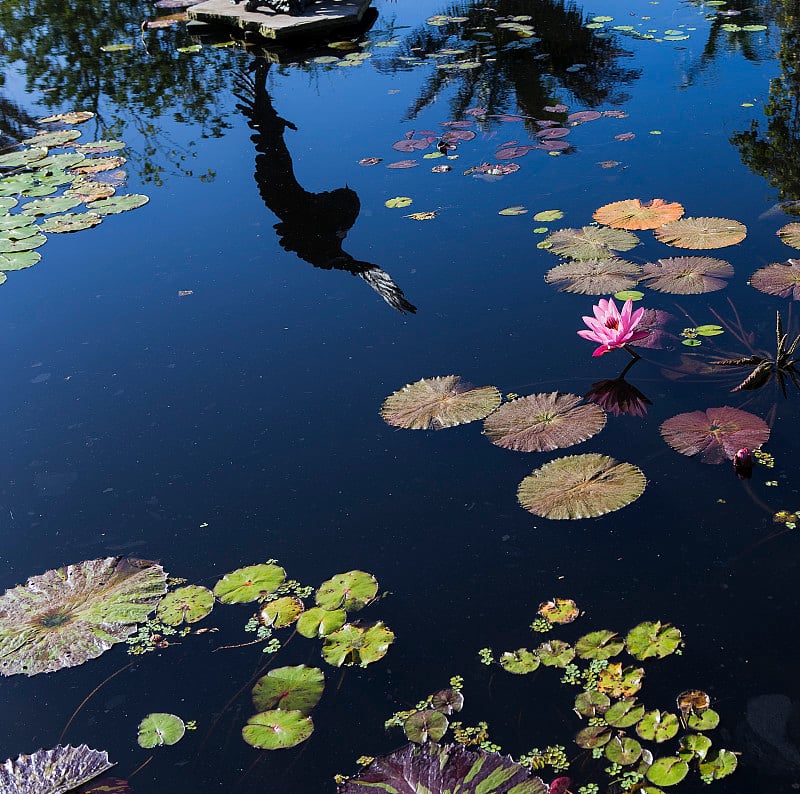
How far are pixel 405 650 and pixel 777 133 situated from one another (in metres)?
3.65

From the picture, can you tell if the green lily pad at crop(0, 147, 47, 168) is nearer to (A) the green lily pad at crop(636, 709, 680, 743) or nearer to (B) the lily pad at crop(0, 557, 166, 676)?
(B) the lily pad at crop(0, 557, 166, 676)

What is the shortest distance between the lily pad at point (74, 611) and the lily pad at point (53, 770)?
0.80ft

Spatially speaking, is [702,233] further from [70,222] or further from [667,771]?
[70,222]

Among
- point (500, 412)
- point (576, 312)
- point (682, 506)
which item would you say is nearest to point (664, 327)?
point (576, 312)

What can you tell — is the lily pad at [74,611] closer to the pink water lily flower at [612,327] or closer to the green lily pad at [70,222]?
the pink water lily flower at [612,327]

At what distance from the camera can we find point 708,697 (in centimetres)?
156

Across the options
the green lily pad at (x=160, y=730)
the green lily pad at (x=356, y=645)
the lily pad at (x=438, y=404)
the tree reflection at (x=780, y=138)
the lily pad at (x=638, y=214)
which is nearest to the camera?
the green lily pad at (x=160, y=730)

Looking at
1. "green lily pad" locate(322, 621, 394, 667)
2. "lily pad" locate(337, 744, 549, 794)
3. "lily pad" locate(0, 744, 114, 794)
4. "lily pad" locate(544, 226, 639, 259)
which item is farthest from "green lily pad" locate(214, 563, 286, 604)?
"lily pad" locate(544, 226, 639, 259)

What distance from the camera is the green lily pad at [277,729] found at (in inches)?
63.1

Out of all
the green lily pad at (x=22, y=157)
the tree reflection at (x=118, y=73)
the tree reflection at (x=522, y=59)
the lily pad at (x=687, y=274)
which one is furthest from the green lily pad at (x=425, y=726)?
the green lily pad at (x=22, y=157)

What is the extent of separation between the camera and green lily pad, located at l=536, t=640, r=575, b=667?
1671 millimetres

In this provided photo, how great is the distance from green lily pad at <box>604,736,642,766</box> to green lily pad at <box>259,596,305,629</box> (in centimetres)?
75

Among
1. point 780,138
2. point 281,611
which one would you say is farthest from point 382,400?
point 780,138

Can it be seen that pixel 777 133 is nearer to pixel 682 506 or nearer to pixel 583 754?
pixel 682 506
